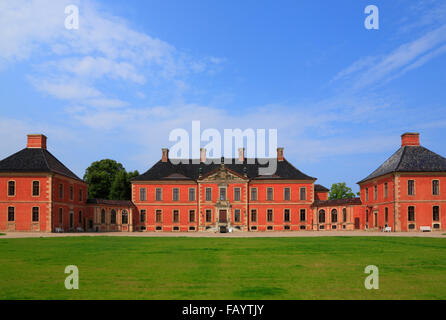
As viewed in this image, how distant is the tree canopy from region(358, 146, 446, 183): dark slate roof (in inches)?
1414

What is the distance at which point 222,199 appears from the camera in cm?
5300

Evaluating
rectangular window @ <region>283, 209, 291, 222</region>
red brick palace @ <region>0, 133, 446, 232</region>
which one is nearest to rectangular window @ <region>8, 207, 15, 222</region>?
red brick palace @ <region>0, 133, 446, 232</region>

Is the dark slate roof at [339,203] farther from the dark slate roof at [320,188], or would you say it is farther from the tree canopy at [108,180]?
the tree canopy at [108,180]

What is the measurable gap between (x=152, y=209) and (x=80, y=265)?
40907 millimetres

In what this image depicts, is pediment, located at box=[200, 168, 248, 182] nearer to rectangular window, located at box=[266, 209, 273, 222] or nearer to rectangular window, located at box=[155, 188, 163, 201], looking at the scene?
rectangular window, located at box=[266, 209, 273, 222]

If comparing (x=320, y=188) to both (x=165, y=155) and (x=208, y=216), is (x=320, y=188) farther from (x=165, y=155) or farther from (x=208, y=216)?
(x=165, y=155)

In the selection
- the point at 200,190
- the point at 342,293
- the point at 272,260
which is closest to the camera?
the point at 342,293

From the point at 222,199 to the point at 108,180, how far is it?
21.1 meters

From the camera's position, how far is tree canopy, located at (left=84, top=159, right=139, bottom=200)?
62.2m

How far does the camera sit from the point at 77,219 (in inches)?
1885

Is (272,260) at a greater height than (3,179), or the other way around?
(3,179)
